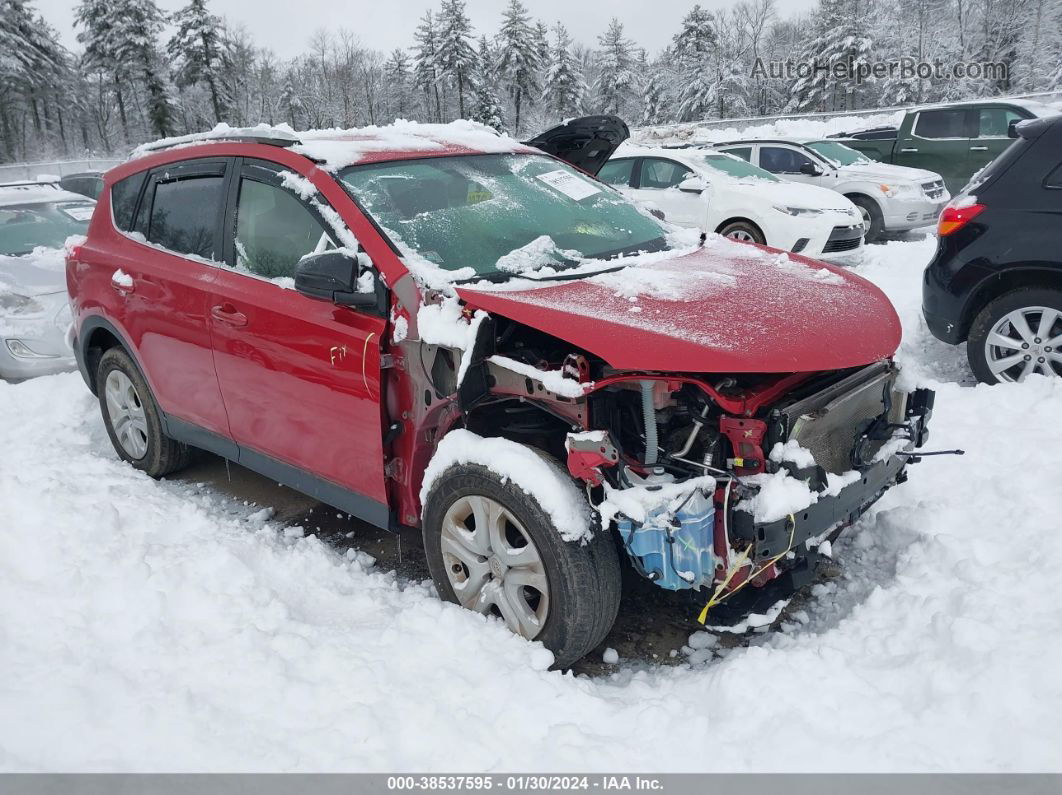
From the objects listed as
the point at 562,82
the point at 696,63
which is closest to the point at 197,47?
the point at 562,82

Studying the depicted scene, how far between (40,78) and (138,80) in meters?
7.00

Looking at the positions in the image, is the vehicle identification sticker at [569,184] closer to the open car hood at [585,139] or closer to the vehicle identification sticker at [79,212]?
the open car hood at [585,139]

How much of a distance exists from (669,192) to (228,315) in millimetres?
7626

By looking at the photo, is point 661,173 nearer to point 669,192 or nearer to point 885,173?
point 669,192

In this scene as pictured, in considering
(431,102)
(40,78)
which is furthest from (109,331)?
(431,102)

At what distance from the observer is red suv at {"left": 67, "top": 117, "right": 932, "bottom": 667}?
2.63m

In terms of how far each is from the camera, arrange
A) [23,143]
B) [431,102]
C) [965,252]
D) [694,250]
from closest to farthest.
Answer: [694,250] < [965,252] < [23,143] < [431,102]

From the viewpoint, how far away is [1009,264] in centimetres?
498

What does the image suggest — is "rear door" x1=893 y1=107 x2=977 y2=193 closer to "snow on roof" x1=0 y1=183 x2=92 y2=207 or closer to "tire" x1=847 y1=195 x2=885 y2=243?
"tire" x1=847 y1=195 x2=885 y2=243

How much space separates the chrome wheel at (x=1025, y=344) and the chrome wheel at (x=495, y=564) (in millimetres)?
3853

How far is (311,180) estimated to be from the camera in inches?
135

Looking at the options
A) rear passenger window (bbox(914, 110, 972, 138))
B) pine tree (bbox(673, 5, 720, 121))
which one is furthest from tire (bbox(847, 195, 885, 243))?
pine tree (bbox(673, 5, 720, 121))

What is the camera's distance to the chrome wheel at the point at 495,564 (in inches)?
112
